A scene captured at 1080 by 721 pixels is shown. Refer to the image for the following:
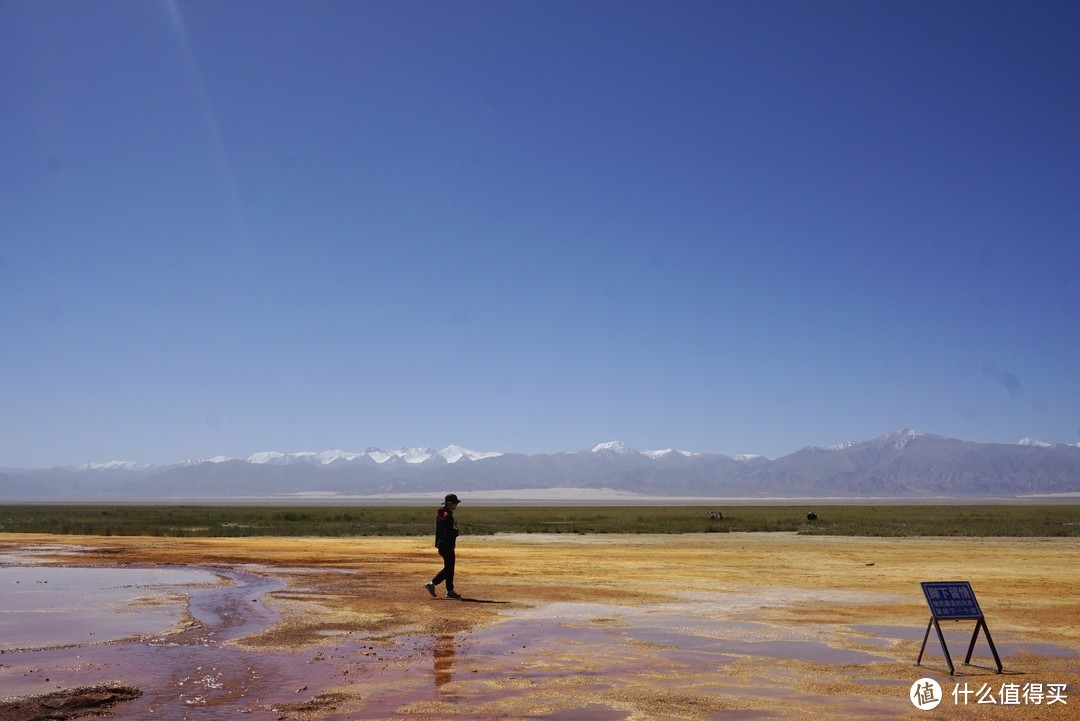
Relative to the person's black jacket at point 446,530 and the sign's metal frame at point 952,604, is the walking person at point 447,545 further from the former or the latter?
the sign's metal frame at point 952,604

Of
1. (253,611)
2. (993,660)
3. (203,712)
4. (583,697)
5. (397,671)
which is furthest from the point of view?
(253,611)

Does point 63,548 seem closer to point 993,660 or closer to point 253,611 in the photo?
point 253,611

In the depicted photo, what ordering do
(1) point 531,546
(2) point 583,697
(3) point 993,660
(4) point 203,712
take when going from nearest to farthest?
(4) point 203,712 → (2) point 583,697 → (3) point 993,660 → (1) point 531,546

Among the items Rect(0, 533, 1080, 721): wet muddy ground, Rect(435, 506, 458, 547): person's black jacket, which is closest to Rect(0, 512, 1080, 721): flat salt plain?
Rect(0, 533, 1080, 721): wet muddy ground

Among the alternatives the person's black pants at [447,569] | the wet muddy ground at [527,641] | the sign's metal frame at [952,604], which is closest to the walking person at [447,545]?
the person's black pants at [447,569]

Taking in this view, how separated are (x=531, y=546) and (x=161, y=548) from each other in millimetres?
15092

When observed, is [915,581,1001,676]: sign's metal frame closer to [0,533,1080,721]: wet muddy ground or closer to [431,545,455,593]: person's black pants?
[0,533,1080,721]: wet muddy ground

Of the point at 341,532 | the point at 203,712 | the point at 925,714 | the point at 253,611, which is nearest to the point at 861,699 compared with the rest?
the point at 925,714

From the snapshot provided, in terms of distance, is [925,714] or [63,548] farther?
[63,548]

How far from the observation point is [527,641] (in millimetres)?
13602

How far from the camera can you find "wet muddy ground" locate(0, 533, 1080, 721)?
964cm

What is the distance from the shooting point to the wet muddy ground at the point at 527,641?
9.64 meters

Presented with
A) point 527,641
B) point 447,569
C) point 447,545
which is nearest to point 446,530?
point 447,545

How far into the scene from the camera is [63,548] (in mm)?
34656
